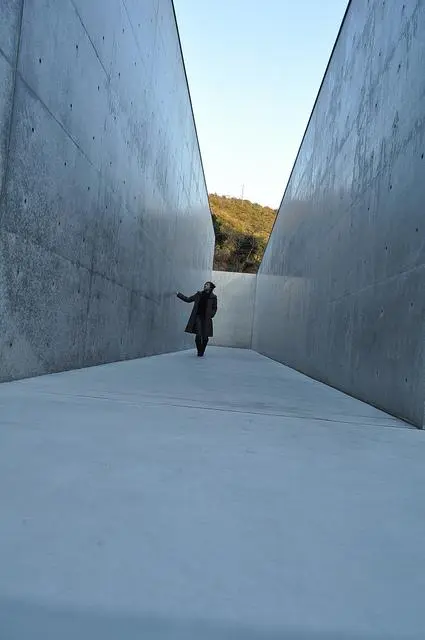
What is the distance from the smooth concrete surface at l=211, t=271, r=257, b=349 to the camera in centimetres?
2338

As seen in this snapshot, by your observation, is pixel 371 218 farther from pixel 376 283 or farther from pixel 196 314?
pixel 196 314

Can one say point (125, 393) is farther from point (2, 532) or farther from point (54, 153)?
point (2, 532)

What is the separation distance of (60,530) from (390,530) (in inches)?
36.2

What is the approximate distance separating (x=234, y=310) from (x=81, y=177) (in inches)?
741

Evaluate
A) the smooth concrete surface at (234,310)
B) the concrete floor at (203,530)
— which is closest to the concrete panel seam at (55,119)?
the concrete floor at (203,530)

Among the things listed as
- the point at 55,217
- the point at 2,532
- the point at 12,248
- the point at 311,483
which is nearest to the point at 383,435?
the point at 311,483

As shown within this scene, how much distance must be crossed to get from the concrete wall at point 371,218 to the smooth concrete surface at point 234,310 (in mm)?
14803

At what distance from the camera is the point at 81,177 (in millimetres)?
4809

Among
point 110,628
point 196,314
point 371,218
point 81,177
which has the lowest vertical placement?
point 110,628

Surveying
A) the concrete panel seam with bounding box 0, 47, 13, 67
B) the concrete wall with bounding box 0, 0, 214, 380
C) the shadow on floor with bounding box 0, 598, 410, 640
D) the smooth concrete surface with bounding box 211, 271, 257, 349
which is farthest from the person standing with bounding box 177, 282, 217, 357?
the smooth concrete surface with bounding box 211, 271, 257, 349

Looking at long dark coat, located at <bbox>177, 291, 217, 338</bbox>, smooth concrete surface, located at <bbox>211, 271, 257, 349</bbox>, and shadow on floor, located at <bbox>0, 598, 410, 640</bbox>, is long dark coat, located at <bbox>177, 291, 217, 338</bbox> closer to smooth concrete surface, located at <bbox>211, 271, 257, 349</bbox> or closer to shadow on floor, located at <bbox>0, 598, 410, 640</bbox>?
shadow on floor, located at <bbox>0, 598, 410, 640</bbox>

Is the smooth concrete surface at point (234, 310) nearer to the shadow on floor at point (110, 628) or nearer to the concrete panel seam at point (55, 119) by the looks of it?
the concrete panel seam at point (55, 119)

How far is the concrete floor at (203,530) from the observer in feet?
3.22

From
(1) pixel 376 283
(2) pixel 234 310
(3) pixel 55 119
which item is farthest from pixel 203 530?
(2) pixel 234 310
